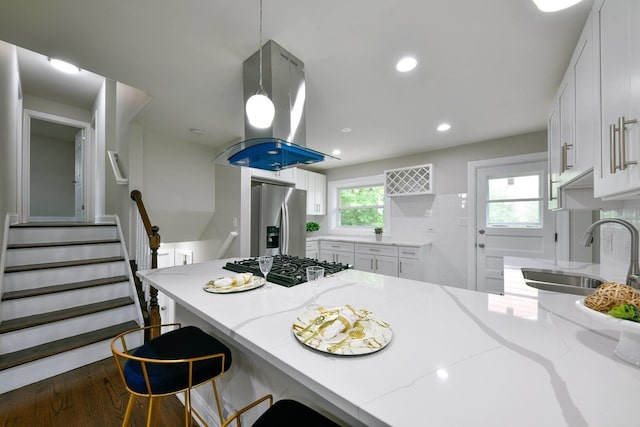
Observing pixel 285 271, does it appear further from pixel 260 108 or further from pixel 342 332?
pixel 260 108

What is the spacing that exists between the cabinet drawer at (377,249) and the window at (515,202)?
1.28 metres

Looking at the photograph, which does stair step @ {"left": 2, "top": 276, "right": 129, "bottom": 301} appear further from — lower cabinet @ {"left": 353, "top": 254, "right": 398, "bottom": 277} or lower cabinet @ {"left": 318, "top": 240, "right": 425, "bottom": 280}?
lower cabinet @ {"left": 353, "top": 254, "right": 398, "bottom": 277}

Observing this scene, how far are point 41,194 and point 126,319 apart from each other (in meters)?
4.87

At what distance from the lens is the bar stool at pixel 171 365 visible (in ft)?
3.06

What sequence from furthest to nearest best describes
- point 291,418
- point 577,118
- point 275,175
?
point 275,175, point 577,118, point 291,418

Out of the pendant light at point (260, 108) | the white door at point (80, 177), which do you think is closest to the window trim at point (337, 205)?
the pendant light at point (260, 108)

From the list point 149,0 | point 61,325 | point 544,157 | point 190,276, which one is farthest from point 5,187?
point 544,157

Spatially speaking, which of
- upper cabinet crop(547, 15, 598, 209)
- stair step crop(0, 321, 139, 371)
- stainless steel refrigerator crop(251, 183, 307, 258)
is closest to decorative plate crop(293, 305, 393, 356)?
upper cabinet crop(547, 15, 598, 209)

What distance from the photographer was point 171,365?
1001 mm

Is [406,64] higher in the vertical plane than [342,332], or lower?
higher

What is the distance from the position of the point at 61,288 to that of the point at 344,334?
9.62ft

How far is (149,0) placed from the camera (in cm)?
123

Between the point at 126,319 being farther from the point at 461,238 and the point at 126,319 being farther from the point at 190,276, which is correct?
the point at 461,238

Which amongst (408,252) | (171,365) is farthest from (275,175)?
(171,365)
